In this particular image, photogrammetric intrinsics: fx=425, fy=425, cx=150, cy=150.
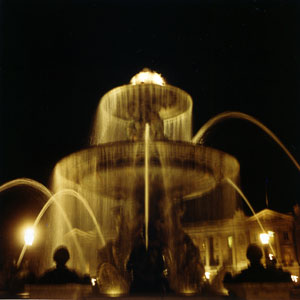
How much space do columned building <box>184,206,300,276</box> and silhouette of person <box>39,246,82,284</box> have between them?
1828 inches

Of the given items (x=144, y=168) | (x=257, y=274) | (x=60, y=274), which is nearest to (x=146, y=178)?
(x=144, y=168)

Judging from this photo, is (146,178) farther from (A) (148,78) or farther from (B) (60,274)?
(B) (60,274)

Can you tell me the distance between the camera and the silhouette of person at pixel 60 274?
9.95 metres

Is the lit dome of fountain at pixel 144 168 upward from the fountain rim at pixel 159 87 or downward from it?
downward

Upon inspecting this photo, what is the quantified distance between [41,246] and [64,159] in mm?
25475

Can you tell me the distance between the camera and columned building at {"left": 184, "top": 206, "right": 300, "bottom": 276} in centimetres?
5756

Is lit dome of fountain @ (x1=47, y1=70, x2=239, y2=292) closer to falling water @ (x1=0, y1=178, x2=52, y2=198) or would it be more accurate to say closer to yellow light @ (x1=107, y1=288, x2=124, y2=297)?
yellow light @ (x1=107, y1=288, x2=124, y2=297)

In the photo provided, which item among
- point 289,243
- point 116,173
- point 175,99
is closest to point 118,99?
point 175,99

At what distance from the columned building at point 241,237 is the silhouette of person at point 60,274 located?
4643 centimetres

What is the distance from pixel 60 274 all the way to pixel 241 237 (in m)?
56.2

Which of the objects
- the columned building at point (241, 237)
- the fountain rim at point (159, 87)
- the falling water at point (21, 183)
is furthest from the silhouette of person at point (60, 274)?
the columned building at point (241, 237)

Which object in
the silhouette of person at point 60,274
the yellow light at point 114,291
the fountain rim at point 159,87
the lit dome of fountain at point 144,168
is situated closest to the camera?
the silhouette of person at point 60,274

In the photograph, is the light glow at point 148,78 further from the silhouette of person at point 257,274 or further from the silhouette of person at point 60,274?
the silhouette of person at point 257,274

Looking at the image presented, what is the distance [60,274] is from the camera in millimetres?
10102
